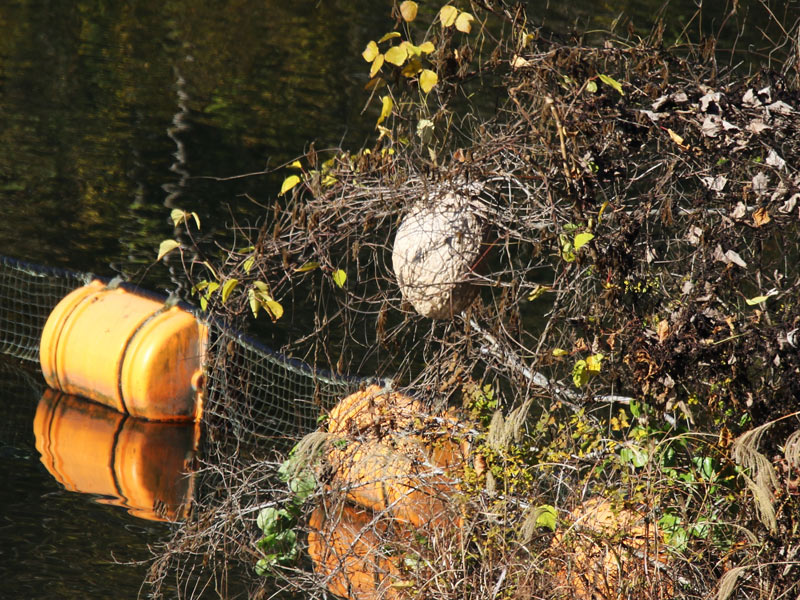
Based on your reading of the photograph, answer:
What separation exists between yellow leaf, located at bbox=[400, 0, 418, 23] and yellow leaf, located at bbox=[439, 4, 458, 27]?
11 centimetres

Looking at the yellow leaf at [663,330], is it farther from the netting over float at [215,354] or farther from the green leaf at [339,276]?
the netting over float at [215,354]

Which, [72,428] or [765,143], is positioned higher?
[765,143]

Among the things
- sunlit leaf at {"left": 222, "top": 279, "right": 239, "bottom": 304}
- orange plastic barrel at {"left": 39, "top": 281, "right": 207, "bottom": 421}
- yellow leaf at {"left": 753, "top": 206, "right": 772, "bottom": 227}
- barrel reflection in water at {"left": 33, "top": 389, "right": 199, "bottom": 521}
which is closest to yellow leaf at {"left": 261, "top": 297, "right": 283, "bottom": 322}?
sunlit leaf at {"left": 222, "top": 279, "right": 239, "bottom": 304}

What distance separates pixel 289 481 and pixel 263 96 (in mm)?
14109

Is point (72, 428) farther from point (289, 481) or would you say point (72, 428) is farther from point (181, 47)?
point (181, 47)

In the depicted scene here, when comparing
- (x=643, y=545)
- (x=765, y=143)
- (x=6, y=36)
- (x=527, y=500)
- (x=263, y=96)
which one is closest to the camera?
(x=765, y=143)

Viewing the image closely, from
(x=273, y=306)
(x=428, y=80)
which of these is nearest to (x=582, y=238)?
(x=428, y=80)

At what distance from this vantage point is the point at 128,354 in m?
8.64

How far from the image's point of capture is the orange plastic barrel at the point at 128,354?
8.59 m

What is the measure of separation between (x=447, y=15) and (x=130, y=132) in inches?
476

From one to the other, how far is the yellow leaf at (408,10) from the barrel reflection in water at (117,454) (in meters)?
4.01

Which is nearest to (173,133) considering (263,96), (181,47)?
(263,96)

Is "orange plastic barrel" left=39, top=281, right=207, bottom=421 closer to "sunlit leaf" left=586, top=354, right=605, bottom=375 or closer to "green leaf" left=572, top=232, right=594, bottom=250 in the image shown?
"sunlit leaf" left=586, top=354, right=605, bottom=375

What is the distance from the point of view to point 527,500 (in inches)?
183
